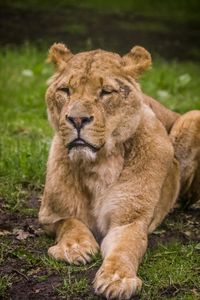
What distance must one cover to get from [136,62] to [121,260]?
134cm

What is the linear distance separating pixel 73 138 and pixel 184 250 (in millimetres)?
1163

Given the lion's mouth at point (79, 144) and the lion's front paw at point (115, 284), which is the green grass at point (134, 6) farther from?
Result: the lion's front paw at point (115, 284)

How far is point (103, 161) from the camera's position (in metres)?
5.11

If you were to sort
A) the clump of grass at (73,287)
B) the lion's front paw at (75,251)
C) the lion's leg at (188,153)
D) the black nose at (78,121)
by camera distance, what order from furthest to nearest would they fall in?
the lion's leg at (188,153) < the lion's front paw at (75,251) < the black nose at (78,121) < the clump of grass at (73,287)

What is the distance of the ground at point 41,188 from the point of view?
4703mm

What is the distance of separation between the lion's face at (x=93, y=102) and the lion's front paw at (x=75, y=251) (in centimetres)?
53

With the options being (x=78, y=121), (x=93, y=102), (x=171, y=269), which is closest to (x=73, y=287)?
(x=171, y=269)

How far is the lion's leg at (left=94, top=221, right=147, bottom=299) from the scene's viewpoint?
441cm

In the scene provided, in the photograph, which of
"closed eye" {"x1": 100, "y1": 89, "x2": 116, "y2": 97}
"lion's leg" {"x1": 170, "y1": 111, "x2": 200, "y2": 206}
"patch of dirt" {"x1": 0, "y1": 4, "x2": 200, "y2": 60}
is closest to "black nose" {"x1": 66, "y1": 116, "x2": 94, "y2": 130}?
"closed eye" {"x1": 100, "y1": 89, "x2": 116, "y2": 97}

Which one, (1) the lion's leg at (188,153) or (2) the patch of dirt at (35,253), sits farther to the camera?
(1) the lion's leg at (188,153)

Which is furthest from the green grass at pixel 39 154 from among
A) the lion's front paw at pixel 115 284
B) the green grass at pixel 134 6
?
the green grass at pixel 134 6

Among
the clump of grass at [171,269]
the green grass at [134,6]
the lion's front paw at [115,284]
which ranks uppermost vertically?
the green grass at [134,6]

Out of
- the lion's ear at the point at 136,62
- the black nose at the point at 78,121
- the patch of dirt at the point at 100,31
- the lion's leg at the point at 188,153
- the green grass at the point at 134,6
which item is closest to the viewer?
the black nose at the point at 78,121

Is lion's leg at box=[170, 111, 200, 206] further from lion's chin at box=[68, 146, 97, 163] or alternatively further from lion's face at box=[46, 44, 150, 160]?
lion's chin at box=[68, 146, 97, 163]
